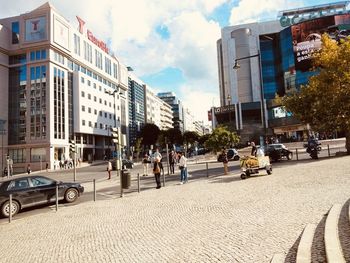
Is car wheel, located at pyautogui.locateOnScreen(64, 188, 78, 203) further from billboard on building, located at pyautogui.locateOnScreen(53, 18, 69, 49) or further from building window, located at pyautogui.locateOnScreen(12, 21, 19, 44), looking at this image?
building window, located at pyautogui.locateOnScreen(12, 21, 19, 44)

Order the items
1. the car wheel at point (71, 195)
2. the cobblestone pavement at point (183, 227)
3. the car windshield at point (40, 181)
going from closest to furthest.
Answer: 1. the cobblestone pavement at point (183, 227)
2. the car windshield at point (40, 181)
3. the car wheel at point (71, 195)

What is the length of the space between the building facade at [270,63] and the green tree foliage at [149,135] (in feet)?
72.4

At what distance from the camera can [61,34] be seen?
6269cm

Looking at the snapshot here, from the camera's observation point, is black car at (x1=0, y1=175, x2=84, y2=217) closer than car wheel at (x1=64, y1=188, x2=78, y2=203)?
Yes

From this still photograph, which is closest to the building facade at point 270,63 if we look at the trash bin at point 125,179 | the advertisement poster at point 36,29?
the advertisement poster at point 36,29

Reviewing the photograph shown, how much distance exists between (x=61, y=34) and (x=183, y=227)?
206ft

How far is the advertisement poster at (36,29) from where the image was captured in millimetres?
60312

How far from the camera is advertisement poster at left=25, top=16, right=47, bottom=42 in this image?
60312mm

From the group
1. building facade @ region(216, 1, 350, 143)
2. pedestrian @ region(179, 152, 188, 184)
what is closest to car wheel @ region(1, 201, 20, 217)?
pedestrian @ region(179, 152, 188, 184)

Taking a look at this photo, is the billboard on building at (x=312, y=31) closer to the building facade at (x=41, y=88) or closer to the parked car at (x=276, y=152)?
the building facade at (x=41, y=88)

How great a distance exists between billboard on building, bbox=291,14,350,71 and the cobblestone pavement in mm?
58127

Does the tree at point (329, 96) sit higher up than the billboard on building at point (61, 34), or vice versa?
the billboard on building at point (61, 34)

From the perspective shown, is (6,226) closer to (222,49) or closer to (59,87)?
(59,87)

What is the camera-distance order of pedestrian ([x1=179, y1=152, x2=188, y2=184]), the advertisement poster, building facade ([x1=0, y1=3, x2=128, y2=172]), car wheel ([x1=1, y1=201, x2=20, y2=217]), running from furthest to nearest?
the advertisement poster → building facade ([x1=0, y1=3, x2=128, y2=172]) → pedestrian ([x1=179, y1=152, x2=188, y2=184]) → car wheel ([x1=1, y1=201, x2=20, y2=217])
